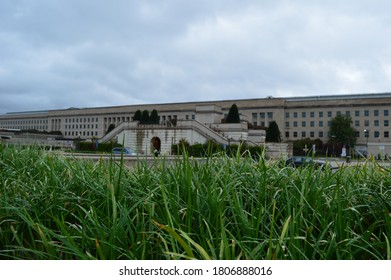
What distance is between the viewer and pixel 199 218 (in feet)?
9.44

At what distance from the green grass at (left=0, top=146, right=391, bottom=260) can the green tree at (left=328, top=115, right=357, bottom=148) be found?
82.0 meters

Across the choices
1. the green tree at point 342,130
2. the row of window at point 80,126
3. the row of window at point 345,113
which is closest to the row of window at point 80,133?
the row of window at point 80,126

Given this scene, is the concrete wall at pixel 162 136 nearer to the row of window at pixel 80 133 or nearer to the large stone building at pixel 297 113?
the large stone building at pixel 297 113

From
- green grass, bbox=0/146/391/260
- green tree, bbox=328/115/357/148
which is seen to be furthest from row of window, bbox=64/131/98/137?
green grass, bbox=0/146/391/260

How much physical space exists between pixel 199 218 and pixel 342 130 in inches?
3313

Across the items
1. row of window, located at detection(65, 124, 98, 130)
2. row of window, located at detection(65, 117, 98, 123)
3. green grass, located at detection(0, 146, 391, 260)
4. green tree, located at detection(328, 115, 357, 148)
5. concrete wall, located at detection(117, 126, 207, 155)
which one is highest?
row of window, located at detection(65, 117, 98, 123)

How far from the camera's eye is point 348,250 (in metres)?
2.62

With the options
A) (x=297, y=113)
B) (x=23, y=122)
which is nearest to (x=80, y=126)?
(x=23, y=122)

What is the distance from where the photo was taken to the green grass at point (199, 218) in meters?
2.56

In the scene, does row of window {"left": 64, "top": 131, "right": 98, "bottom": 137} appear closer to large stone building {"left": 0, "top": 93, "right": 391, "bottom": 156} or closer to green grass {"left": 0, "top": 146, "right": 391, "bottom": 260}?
large stone building {"left": 0, "top": 93, "right": 391, "bottom": 156}

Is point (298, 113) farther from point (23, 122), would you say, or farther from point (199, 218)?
point (199, 218)

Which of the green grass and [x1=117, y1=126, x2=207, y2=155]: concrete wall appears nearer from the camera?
the green grass

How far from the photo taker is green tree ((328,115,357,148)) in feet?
265

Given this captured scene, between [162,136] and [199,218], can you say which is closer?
[199,218]
